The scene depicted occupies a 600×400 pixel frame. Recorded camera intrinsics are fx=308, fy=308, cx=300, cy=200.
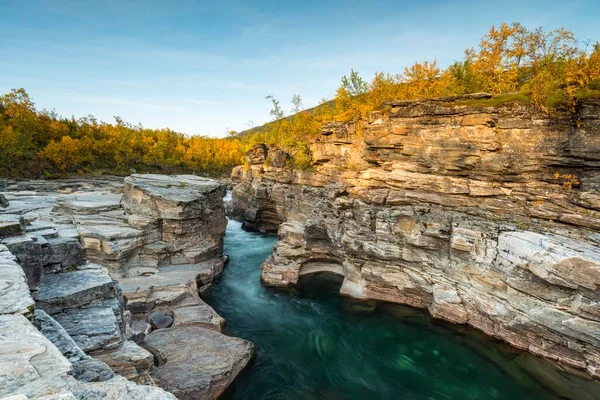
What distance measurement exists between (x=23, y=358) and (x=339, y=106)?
29.7m

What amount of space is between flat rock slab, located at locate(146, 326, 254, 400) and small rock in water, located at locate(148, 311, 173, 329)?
108 centimetres

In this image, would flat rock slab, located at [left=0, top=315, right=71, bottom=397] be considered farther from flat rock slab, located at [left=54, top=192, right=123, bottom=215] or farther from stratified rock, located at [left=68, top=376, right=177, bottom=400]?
flat rock slab, located at [left=54, top=192, right=123, bottom=215]

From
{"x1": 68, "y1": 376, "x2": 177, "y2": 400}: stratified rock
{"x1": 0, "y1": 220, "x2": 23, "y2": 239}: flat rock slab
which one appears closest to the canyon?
{"x1": 0, "y1": 220, "x2": 23, "y2": 239}: flat rock slab

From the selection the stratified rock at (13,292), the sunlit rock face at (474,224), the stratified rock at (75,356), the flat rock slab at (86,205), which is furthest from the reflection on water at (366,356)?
the flat rock slab at (86,205)

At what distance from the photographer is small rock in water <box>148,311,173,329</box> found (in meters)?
15.8

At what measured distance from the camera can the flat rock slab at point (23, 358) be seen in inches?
145

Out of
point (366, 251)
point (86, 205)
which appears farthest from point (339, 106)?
point (86, 205)

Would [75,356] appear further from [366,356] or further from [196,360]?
[366,356]

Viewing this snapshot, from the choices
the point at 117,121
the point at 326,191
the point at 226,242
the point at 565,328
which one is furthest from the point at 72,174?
the point at 565,328

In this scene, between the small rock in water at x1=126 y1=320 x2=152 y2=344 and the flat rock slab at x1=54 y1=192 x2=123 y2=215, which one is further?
the flat rock slab at x1=54 y1=192 x2=123 y2=215

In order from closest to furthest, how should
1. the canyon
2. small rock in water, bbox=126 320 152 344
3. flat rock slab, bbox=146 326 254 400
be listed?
the canyon < flat rock slab, bbox=146 326 254 400 < small rock in water, bbox=126 320 152 344

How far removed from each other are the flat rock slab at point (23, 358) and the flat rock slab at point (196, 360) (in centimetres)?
791

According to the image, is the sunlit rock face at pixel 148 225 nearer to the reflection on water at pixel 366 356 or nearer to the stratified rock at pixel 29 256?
the reflection on water at pixel 366 356

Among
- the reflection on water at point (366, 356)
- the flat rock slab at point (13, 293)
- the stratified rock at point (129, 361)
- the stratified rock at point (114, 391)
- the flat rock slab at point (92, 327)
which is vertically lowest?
the reflection on water at point (366, 356)
